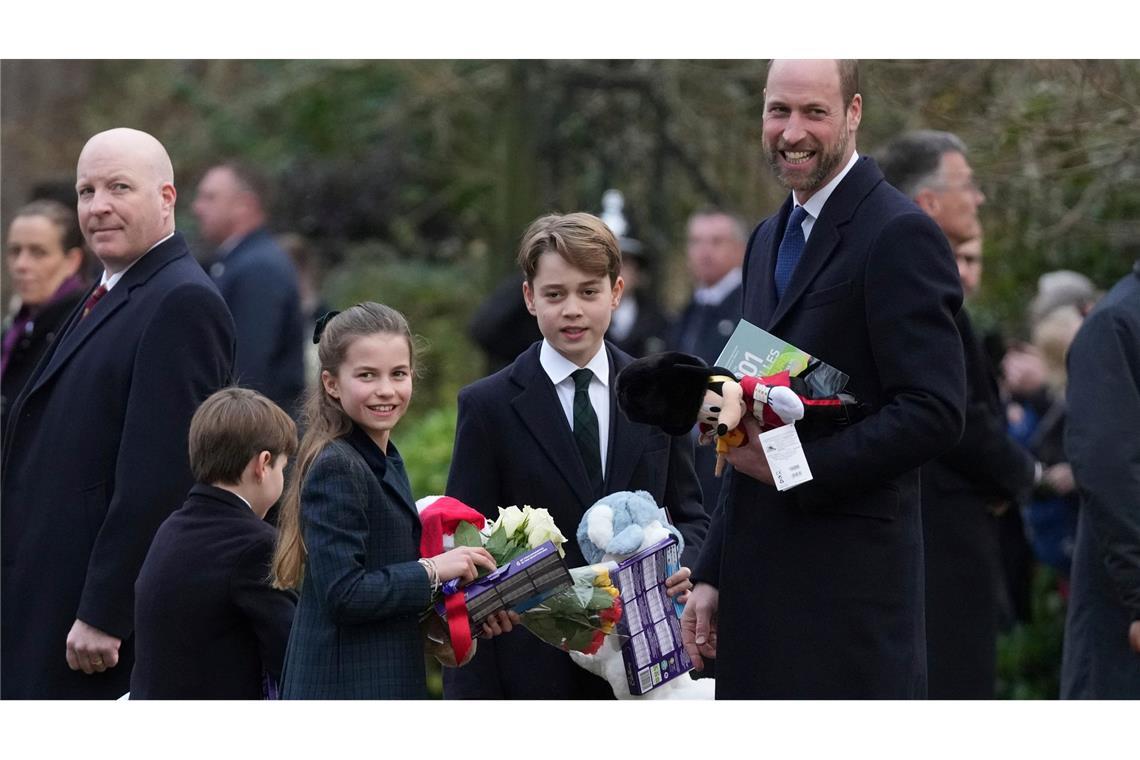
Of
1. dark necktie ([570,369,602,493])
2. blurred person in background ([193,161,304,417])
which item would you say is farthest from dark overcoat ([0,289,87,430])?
dark necktie ([570,369,602,493])

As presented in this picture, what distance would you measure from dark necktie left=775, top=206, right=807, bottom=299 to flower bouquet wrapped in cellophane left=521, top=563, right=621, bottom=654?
2.86 feet

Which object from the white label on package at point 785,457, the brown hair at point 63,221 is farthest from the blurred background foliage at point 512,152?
the white label on package at point 785,457

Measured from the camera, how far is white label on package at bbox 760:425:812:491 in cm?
396

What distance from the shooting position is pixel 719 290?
9.52 m

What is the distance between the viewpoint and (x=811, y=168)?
4184mm

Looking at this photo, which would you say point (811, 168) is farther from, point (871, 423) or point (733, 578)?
point (733, 578)

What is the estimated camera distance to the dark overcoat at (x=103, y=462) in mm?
4934

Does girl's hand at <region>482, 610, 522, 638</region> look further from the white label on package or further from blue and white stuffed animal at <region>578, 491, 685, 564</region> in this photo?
the white label on package

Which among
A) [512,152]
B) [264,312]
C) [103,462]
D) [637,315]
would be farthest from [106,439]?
[512,152]

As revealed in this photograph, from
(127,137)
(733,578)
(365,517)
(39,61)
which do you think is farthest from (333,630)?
(39,61)

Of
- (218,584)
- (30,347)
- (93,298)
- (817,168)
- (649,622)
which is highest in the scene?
(817,168)

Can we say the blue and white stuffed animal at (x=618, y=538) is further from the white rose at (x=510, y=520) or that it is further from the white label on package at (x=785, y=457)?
the white label on package at (x=785, y=457)

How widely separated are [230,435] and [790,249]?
1595mm

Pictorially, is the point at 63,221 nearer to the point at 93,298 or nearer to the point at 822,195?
the point at 93,298
